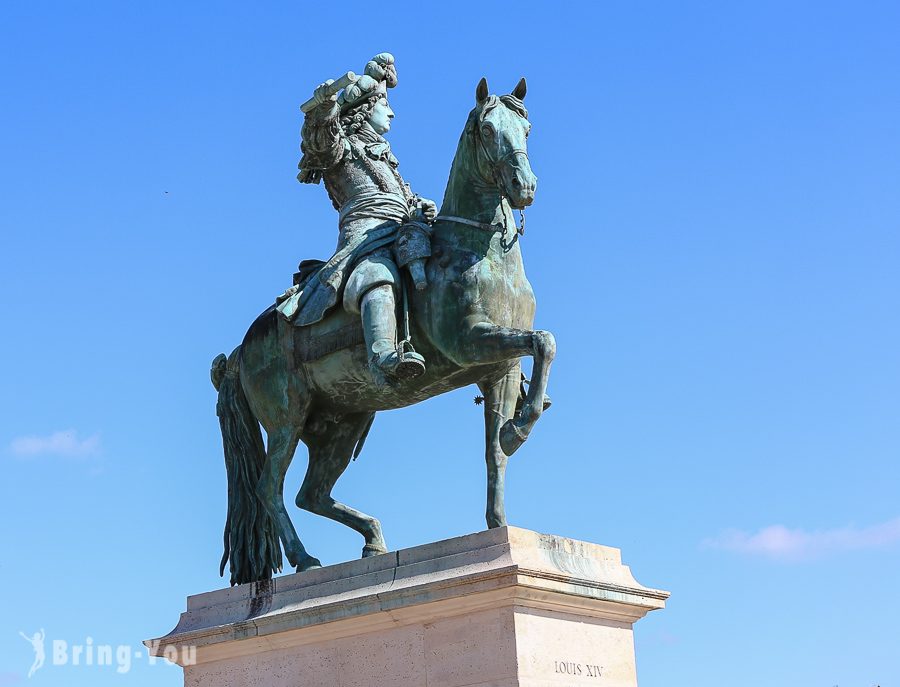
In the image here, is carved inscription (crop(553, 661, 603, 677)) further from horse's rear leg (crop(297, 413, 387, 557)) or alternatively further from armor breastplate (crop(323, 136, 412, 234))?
armor breastplate (crop(323, 136, 412, 234))

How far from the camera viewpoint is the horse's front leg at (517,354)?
30.9 ft

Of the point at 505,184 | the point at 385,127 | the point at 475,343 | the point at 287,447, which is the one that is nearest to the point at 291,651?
the point at 287,447

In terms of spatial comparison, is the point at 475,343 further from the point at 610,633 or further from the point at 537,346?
the point at 610,633

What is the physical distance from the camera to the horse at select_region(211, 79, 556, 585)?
32.3 feet

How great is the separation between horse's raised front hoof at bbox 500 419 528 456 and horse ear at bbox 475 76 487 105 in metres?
2.39

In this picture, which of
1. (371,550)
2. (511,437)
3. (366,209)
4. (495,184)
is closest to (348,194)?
(366,209)

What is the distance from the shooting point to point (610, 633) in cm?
956

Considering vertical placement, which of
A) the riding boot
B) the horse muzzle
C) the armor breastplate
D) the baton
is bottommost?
the riding boot

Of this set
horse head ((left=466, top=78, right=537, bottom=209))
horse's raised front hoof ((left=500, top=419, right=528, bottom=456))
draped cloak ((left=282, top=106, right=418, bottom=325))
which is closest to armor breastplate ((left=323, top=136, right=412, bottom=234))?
draped cloak ((left=282, top=106, right=418, bottom=325))

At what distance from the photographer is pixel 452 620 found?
9141 mm

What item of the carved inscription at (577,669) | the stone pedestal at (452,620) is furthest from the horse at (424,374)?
the carved inscription at (577,669)

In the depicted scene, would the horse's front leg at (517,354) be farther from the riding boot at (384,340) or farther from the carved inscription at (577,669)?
the carved inscription at (577,669)

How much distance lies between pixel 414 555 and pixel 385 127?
4090 millimetres

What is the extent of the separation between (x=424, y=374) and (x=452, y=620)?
203cm
